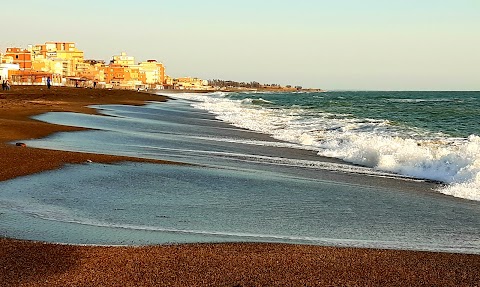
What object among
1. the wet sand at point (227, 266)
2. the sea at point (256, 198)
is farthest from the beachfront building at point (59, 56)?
the wet sand at point (227, 266)

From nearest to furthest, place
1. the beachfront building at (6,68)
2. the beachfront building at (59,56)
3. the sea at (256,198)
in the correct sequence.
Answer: the sea at (256,198)
the beachfront building at (6,68)
the beachfront building at (59,56)

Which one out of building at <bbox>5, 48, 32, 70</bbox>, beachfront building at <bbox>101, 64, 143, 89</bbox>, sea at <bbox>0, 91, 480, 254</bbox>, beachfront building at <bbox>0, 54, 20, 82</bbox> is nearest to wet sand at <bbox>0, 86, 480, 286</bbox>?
sea at <bbox>0, 91, 480, 254</bbox>

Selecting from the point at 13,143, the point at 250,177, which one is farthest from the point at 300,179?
the point at 13,143

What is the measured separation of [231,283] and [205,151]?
11.9 meters

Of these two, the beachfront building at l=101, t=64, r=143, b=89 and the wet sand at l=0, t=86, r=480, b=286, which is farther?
the beachfront building at l=101, t=64, r=143, b=89

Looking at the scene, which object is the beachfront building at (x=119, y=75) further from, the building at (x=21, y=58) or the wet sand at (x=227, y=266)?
the wet sand at (x=227, y=266)

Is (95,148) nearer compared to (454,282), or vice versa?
(454,282)

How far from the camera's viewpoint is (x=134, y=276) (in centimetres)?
543

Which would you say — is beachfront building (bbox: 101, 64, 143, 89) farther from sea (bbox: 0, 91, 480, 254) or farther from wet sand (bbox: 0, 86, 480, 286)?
wet sand (bbox: 0, 86, 480, 286)

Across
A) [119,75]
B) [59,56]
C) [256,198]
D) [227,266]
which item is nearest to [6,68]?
[59,56]

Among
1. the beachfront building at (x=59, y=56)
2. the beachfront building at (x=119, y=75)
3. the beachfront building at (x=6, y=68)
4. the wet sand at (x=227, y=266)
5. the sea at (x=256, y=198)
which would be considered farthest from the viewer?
the beachfront building at (x=119, y=75)

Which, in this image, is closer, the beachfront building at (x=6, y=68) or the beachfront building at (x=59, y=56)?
the beachfront building at (x=6, y=68)

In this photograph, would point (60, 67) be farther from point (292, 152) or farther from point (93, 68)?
point (292, 152)

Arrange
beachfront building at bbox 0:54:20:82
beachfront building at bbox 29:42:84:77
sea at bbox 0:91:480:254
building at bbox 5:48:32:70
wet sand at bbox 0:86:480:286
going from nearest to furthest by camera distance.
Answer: wet sand at bbox 0:86:480:286 < sea at bbox 0:91:480:254 < beachfront building at bbox 0:54:20:82 < building at bbox 5:48:32:70 < beachfront building at bbox 29:42:84:77
